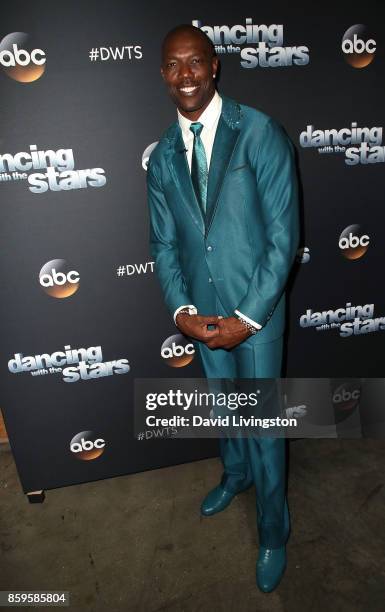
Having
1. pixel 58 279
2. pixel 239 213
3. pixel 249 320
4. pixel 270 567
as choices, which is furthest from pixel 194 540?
pixel 239 213

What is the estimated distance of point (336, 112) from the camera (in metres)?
2.60

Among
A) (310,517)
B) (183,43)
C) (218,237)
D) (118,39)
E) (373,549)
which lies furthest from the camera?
(310,517)

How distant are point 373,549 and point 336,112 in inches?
95.1

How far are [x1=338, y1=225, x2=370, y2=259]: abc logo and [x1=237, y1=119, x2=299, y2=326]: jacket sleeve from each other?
108cm


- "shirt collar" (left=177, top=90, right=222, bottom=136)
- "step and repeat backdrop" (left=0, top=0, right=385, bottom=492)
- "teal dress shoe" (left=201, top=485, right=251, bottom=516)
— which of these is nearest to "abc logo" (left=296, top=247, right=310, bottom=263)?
"step and repeat backdrop" (left=0, top=0, right=385, bottom=492)

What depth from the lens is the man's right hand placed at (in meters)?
2.07

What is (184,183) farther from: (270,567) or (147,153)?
(270,567)

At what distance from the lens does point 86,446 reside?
10.2 ft

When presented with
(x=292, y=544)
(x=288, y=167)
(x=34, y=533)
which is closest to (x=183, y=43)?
(x=288, y=167)

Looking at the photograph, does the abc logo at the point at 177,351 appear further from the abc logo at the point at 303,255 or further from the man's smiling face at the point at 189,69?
the man's smiling face at the point at 189,69

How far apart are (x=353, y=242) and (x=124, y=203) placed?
4.71 ft

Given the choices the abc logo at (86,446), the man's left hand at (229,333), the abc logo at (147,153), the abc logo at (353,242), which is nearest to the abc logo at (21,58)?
the abc logo at (147,153)

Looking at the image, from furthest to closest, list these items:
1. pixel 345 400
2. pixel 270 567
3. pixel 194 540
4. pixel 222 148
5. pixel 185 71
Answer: pixel 345 400 < pixel 194 540 < pixel 270 567 < pixel 222 148 < pixel 185 71

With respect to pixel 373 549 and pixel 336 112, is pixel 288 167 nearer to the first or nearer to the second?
A: pixel 336 112
